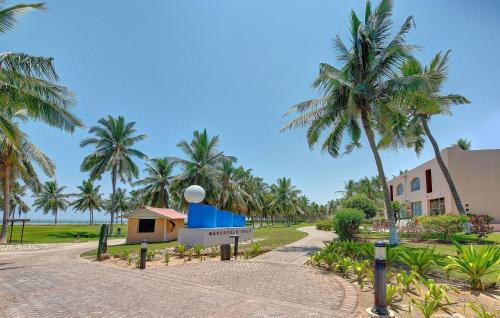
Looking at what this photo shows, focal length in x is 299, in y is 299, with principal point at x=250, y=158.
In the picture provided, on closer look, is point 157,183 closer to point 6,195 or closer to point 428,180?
point 6,195

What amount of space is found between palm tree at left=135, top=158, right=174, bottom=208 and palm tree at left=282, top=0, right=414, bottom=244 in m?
24.0

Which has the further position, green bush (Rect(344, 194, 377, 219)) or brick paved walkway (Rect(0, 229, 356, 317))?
green bush (Rect(344, 194, 377, 219))

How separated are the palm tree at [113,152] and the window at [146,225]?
28.2 feet

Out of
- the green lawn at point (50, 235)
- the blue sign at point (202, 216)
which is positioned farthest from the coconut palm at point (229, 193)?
the blue sign at point (202, 216)

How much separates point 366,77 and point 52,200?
72114 millimetres

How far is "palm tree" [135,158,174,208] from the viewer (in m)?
34.5

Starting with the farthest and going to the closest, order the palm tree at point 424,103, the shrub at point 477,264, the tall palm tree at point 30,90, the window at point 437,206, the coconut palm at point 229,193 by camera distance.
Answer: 1. the coconut palm at point 229,193
2. the window at point 437,206
3. the palm tree at point 424,103
4. the tall palm tree at point 30,90
5. the shrub at point 477,264

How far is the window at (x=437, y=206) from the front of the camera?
1086 inches

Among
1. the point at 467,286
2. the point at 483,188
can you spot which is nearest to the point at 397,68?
the point at 467,286

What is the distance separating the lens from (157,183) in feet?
114

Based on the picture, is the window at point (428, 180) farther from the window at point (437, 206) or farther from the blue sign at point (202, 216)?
the blue sign at point (202, 216)

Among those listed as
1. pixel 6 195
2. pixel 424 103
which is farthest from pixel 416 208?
pixel 6 195

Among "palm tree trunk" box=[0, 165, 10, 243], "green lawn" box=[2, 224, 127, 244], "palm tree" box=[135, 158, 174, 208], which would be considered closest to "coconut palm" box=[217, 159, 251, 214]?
"palm tree" box=[135, 158, 174, 208]

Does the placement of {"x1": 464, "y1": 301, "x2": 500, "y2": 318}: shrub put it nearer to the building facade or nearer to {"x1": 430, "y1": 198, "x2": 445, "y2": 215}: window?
the building facade
